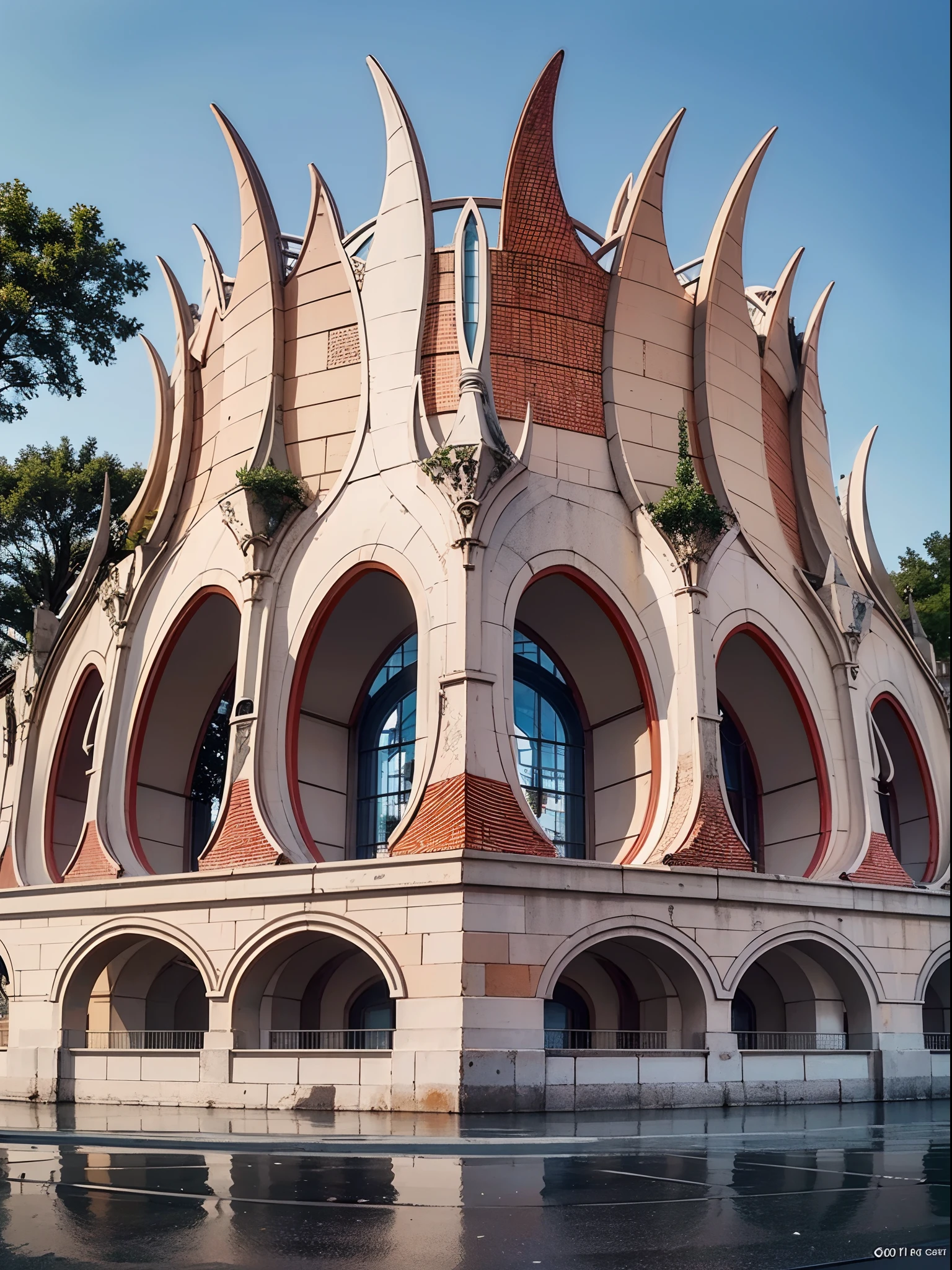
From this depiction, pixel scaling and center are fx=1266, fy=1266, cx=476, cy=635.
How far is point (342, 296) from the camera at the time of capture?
24.9m

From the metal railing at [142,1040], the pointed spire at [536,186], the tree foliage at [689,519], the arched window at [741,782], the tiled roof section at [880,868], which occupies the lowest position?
the metal railing at [142,1040]

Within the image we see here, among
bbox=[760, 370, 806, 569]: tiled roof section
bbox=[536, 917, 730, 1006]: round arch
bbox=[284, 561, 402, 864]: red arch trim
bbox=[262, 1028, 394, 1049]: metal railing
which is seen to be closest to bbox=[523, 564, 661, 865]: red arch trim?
bbox=[536, 917, 730, 1006]: round arch

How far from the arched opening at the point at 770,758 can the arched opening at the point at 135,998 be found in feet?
37.3

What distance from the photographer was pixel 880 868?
76.7 feet

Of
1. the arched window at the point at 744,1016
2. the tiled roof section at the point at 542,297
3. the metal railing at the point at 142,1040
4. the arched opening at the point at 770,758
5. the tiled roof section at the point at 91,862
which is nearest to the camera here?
the tiled roof section at the point at 91,862

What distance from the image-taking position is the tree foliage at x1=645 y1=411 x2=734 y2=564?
22.9 meters

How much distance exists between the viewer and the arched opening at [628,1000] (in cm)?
2038

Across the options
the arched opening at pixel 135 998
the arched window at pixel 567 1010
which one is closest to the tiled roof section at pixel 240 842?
the arched opening at pixel 135 998

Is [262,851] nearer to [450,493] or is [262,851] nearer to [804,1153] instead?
[450,493]

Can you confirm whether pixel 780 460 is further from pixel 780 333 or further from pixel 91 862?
pixel 91 862

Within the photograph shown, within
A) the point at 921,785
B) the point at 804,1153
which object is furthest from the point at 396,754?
the point at 804,1153

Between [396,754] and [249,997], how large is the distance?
22.1 ft

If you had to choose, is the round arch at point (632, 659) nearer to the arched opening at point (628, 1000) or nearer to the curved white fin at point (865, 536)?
the arched opening at point (628, 1000)

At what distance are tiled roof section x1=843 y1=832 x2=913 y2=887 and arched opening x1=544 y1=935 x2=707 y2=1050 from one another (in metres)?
4.06
